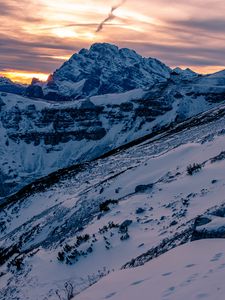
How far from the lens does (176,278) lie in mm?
8516

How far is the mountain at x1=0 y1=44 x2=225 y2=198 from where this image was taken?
511ft

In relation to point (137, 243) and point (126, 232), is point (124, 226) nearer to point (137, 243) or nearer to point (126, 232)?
point (126, 232)

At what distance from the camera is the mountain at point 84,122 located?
155625mm

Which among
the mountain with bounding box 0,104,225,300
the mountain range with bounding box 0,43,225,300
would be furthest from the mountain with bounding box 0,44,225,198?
the mountain with bounding box 0,104,225,300

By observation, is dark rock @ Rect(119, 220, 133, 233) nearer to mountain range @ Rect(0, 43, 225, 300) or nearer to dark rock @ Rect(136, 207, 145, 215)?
mountain range @ Rect(0, 43, 225, 300)

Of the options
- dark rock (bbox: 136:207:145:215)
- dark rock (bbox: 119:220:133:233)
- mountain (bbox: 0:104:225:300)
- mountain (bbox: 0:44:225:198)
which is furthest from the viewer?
mountain (bbox: 0:44:225:198)

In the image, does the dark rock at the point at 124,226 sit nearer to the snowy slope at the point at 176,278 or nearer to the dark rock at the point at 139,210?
the dark rock at the point at 139,210

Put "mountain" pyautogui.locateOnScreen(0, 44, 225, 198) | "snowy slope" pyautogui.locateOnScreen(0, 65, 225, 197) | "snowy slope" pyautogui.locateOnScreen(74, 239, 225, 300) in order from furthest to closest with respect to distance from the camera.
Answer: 1. "snowy slope" pyautogui.locateOnScreen(0, 65, 225, 197)
2. "mountain" pyautogui.locateOnScreen(0, 44, 225, 198)
3. "snowy slope" pyautogui.locateOnScreen(74, 239, 225, 300)

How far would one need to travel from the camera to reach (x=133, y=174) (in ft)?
104

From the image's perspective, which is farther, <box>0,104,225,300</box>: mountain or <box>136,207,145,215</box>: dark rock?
<box>136,207,145,215</box>: dark rock

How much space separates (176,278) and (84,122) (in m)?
170

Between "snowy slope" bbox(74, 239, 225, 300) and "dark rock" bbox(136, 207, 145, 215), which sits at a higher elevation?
"snowy slope" bbox(74, 239, 225, 300)

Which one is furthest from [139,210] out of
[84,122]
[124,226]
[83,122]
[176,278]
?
[83,122]

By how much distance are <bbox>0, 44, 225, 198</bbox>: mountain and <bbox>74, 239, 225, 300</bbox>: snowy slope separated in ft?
458
